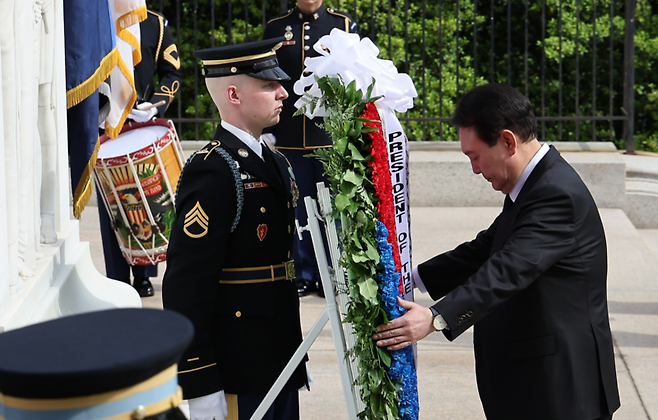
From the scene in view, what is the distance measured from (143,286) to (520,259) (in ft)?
12.3

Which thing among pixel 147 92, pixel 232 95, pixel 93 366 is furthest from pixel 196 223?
pixel 147 92

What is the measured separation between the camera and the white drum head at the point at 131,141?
512 cm

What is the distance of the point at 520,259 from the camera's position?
2.56 meters

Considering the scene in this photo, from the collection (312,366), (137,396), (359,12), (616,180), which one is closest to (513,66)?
(359,12)

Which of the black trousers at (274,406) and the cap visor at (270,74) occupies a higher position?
the cap visor at (270,74)

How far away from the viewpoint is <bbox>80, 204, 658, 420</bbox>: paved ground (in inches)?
165

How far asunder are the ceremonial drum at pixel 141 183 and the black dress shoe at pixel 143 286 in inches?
12.2

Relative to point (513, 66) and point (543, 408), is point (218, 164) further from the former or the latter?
point (513, 66)

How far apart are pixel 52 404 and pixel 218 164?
4.82 feet

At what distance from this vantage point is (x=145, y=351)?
1.28 metres

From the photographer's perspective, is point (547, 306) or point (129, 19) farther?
point (129, 19)

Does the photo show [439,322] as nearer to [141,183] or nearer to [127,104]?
[127,104]

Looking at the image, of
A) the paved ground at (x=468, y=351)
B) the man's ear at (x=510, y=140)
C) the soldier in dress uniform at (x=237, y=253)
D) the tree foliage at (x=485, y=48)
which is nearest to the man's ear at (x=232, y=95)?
the soldier in dress uniform at (x=237, y=253)

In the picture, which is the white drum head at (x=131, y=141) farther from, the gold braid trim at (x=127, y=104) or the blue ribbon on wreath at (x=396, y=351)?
the blue ribbon on wreath at (x=396, y=351)
